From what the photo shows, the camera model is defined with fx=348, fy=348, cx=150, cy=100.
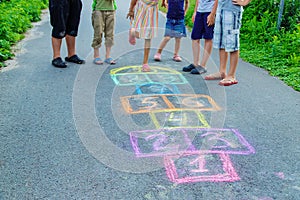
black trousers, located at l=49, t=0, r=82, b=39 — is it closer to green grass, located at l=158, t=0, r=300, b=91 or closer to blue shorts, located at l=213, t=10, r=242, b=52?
blue shorts, located at l=213, t=10, r=242, b=52

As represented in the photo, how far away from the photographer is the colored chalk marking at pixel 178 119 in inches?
140

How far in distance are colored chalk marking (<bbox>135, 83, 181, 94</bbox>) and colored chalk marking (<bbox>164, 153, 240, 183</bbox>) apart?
66.2 inches

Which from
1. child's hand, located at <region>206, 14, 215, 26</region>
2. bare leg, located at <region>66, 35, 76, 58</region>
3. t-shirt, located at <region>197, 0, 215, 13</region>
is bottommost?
bare leg, located at <region>66, 35, 76, 58</region>

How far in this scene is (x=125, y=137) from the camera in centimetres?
331

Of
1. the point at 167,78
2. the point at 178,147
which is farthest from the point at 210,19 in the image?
the point at 178,147

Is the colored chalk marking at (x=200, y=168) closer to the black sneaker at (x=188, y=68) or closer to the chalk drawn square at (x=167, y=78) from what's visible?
the chalk drawn square at (x=167, y=78)

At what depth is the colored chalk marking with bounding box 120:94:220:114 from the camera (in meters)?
4.02

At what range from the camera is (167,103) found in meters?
4.18

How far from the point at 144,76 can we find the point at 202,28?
1204 mm

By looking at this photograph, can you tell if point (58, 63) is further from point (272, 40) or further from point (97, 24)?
point (272, 40)

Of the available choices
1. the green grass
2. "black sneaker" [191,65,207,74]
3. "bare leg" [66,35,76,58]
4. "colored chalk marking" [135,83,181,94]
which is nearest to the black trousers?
"bare leg" [66,35,76,58]

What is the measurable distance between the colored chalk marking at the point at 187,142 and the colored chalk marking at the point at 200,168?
0.09 metres

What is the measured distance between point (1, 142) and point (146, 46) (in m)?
2.87

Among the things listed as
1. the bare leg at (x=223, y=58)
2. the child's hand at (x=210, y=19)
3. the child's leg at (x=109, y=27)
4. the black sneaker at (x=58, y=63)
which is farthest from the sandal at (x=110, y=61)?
the bare leg at (x=223, y=58)
